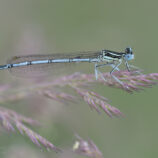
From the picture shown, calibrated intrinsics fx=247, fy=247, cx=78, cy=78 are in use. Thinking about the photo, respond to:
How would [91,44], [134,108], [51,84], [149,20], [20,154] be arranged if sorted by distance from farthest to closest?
[149,20]
[91,44]
[134,108]
[51,84]
[20,154]

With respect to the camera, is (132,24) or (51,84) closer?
(51,84)

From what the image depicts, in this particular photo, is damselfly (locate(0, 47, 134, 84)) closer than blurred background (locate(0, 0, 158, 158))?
No

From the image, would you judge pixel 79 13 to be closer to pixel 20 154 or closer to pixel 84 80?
pixel 84 80

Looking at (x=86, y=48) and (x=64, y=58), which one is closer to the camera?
(x=64, y=58)

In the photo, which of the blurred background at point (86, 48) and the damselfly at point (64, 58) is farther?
the damselfly at point (64, 58)

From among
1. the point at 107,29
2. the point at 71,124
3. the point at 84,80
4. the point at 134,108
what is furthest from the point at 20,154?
the point at 107,29

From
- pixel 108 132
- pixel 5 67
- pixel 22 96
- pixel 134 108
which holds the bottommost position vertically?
pixel 108 132

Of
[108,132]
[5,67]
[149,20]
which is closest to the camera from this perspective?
[5,67]

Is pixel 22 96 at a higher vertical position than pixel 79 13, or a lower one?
lower
